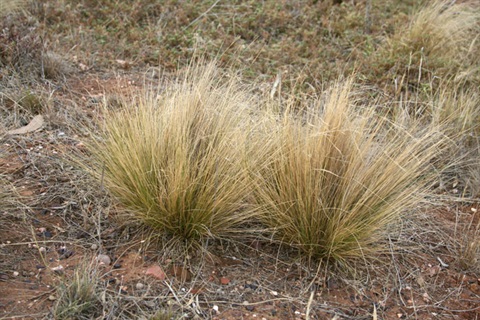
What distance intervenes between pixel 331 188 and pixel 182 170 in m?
0.72

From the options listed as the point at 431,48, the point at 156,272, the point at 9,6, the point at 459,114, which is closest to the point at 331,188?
the point at 156,272

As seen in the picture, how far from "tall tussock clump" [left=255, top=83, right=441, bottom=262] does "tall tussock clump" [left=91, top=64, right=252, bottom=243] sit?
163 millimetres

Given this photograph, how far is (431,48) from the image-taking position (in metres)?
4.89

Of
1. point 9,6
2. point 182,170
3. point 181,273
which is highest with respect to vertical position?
point 182,170

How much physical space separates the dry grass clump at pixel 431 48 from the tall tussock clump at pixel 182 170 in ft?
7.17

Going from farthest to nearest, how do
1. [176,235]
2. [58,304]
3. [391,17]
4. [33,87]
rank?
[391,17] → [33,87] → [176,235] → [58,304]

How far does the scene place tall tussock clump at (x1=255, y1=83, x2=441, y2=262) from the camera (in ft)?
8.93

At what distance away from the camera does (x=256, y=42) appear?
5.23 metres

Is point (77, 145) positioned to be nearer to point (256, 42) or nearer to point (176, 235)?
point (176, 235)

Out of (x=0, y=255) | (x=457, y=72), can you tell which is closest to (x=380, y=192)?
(x=0, y=255)

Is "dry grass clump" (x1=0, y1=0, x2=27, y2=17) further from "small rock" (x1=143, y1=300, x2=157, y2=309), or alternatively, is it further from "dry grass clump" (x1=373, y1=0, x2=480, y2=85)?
"small rock" (x1=143, y1=300, x2=157, y2=309)

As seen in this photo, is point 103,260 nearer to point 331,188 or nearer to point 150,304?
point 150,304

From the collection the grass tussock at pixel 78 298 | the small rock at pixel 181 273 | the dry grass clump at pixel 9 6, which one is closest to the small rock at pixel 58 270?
the grass tussock at pixel 78 298

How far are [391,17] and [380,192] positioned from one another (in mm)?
3363
